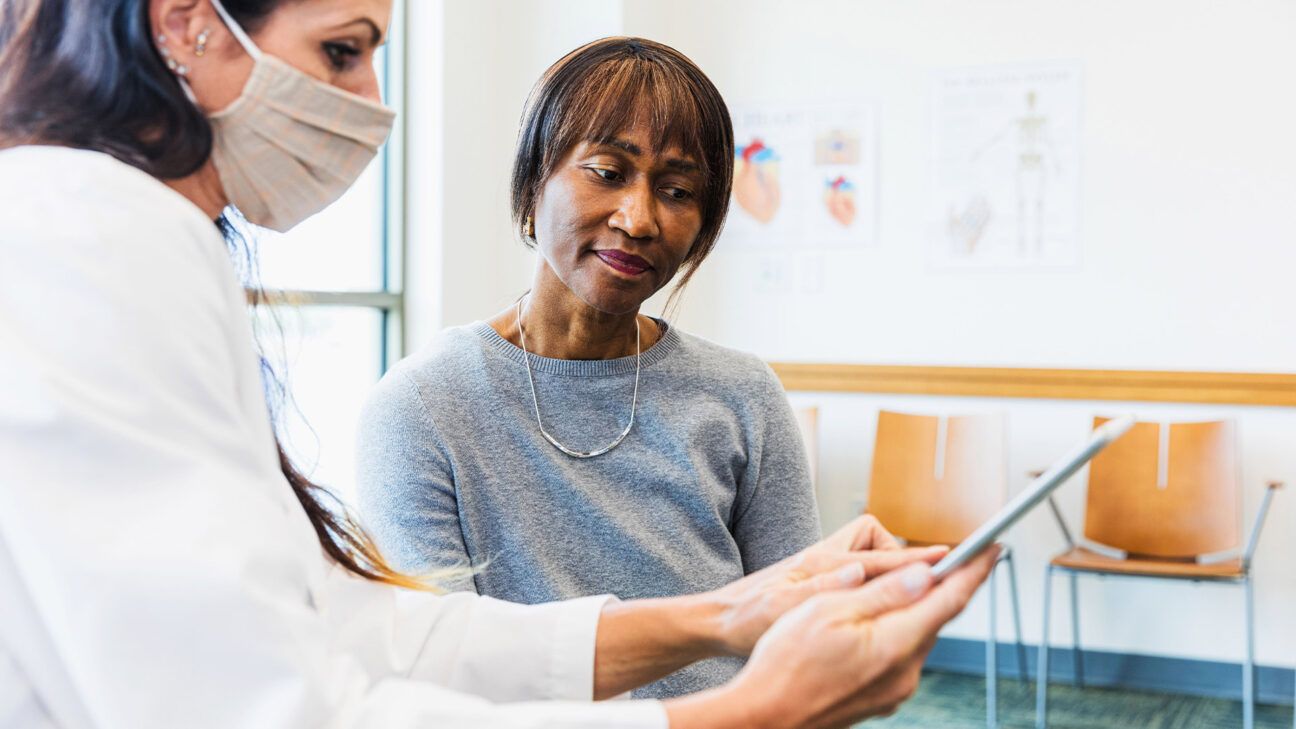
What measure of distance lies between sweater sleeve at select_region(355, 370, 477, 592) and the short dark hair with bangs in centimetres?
34

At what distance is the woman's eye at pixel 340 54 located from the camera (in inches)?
37.6

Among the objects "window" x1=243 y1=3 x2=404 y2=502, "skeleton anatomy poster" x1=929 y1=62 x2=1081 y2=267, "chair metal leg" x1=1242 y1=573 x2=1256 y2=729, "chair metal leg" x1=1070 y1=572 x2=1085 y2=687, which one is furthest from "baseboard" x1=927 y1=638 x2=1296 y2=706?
"window" x1=243 y1=3 x2=404 y2=502

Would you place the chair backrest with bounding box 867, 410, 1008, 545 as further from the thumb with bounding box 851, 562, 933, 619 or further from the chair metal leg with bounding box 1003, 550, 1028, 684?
the thumb with bounding box 851, 562, 933, 619

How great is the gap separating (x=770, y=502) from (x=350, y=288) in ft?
10.6

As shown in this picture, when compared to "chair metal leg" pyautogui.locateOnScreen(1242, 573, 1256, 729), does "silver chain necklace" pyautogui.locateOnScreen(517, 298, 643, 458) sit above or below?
above

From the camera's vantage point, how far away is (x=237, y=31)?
2.93ft

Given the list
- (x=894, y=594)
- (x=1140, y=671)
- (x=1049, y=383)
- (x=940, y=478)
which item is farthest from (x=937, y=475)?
(x=894, y=594)

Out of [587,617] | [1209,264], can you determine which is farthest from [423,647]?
[1209,264]

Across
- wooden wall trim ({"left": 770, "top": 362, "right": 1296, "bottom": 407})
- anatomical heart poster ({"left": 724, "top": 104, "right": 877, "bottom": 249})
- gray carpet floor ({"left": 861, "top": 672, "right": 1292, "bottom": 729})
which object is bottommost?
gray carpet floor ({"left": 861, "top": 672, "right": 1292, "bottom": 729})

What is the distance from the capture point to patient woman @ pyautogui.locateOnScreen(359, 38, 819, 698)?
1463mm

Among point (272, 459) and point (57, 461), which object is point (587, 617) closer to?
point (272, 459)

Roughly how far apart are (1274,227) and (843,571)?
4010mm

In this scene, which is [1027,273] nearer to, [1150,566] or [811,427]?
[811,427]

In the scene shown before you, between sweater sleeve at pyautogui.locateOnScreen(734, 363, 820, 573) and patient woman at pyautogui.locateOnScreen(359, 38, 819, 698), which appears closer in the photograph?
patient woman at pyautogui.locateOnScreen(359, 38, 819, 698)
